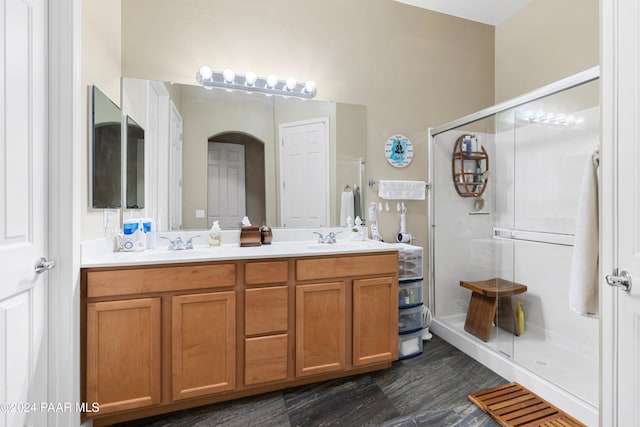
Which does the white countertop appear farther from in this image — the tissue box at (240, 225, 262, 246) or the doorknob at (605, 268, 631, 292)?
the doorknob at (605, 268, 631, 292)

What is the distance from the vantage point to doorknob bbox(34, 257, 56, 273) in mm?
1243

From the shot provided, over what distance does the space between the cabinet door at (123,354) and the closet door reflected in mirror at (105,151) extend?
580mm

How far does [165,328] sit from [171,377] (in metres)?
0.27

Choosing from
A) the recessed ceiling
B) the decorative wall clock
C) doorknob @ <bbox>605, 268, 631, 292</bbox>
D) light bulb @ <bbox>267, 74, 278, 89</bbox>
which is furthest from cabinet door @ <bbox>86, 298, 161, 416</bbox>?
the recessed ceiling

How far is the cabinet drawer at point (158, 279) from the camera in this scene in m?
1.46

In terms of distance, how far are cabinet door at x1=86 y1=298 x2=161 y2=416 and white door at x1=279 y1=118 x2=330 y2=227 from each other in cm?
114

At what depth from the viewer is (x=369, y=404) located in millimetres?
1726

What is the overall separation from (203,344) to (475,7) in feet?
11.7

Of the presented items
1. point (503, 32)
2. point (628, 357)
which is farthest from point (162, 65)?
point (503, 32)

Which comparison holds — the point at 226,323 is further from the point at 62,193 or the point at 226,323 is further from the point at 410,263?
the point at 410,263

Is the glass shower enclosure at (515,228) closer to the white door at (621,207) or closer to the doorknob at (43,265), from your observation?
the white door at (621,207)

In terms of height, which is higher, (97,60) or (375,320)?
(97,60)

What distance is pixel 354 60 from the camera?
257 cm

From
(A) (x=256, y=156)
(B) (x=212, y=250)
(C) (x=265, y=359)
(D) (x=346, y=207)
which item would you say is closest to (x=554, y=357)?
(D) (x=346, y=207)
